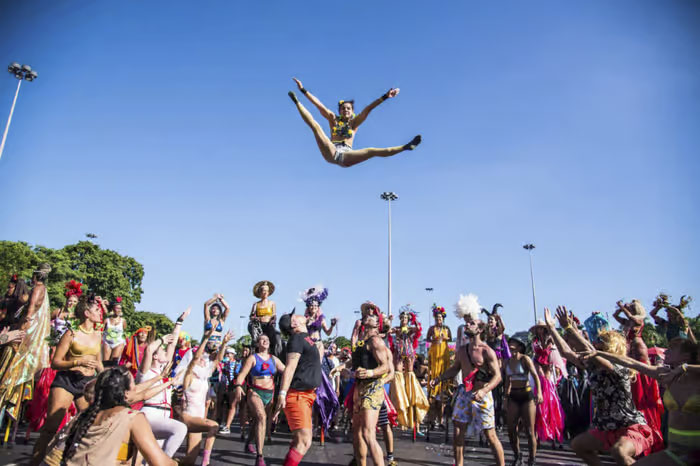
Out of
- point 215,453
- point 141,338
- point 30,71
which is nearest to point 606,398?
point 215,453

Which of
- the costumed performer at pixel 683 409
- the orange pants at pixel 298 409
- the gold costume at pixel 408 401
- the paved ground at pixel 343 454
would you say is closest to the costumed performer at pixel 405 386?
the gold costume at pixel 408 401

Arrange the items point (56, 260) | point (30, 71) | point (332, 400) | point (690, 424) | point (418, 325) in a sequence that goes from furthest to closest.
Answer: point (56, 260) → point (30, 71) → point (418, 325) → point (332, 400) → point (690, 424)

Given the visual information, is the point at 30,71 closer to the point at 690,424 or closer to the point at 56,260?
the point at 56,260

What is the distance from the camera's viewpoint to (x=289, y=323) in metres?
5.48

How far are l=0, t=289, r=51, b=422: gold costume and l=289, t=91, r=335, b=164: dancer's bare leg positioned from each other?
4572mm

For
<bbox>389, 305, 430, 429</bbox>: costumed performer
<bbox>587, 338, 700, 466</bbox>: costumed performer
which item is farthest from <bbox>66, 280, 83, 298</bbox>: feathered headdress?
<bbox>587, 338, 700, 466</bbox>: costumed performer

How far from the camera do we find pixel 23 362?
22.2 feet

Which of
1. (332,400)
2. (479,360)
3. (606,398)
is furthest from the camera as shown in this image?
(332,400)

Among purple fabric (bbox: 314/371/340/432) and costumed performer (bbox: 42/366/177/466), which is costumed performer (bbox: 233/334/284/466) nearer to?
purple fabric (bbox: 314/371/340/432)

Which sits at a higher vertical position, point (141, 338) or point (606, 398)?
point (141, 338)

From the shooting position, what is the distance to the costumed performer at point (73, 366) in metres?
4.95

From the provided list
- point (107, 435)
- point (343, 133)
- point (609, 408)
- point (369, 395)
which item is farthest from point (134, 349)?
point (609, 408)

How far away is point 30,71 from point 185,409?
114 feet

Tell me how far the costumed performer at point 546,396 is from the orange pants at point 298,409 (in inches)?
204
